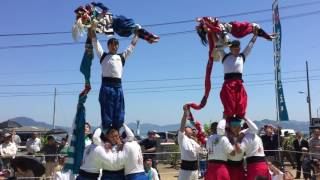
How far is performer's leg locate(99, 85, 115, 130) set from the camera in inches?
238

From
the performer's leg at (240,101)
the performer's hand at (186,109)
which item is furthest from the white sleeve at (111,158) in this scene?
the performer's hand at (186,109)

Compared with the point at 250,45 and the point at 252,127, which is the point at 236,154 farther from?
the point at 250,45

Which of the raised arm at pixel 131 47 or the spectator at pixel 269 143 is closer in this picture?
the raised arm at pixel 131 47

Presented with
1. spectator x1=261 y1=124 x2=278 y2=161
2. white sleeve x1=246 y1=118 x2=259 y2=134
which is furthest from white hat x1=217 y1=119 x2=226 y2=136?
spectator x1=261 y1=124 x2=278 y2=161

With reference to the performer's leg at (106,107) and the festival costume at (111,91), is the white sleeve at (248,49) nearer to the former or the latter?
the festival costume at (111,91)

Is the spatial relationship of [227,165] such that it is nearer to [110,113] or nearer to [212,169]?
[212,169]

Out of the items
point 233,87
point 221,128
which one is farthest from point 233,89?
point 221,128

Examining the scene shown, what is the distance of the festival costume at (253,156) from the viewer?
6301 mm

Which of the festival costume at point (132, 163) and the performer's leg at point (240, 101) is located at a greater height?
the performer's leg at point (240, 101)

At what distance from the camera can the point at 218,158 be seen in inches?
249

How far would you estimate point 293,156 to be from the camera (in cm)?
1552

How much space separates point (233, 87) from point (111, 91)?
166cm

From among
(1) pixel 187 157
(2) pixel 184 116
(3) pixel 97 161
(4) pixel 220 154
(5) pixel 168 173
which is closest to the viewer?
(3) pixel 97 161

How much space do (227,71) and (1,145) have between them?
7.73m
